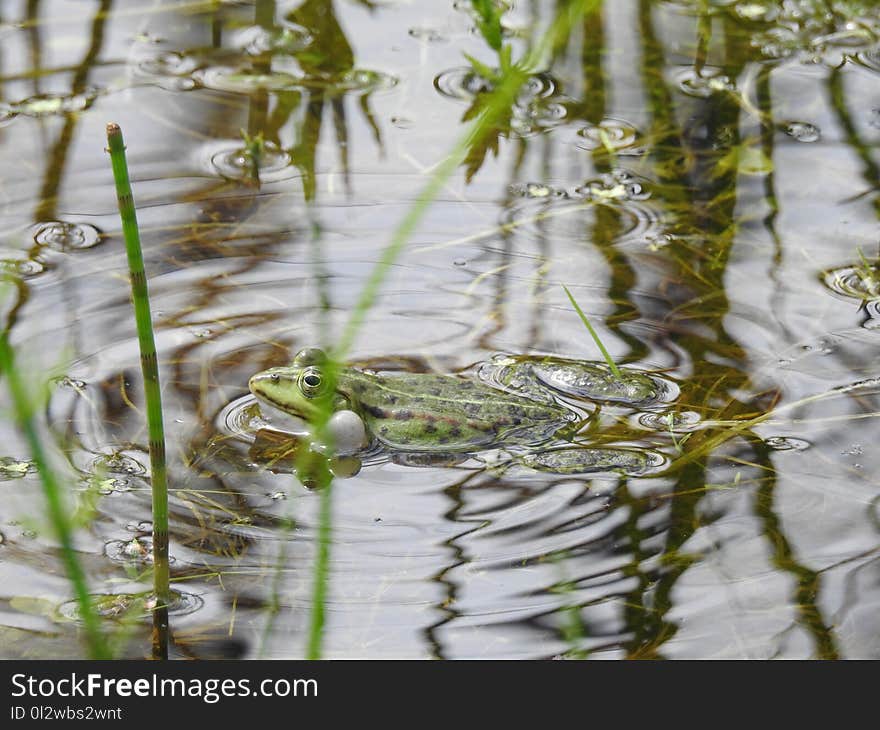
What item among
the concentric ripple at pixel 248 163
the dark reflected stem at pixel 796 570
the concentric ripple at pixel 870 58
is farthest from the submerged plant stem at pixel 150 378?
the concentric ripple at pixel 870 58

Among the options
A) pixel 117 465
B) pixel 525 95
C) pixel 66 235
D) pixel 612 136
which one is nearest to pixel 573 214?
A: pixel 612 136

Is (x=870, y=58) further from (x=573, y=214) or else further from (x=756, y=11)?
(x=573, y=214)

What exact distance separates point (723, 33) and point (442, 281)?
110 inches

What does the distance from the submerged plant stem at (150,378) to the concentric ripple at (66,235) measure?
215 centimetres

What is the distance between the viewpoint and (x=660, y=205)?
5.20 metres

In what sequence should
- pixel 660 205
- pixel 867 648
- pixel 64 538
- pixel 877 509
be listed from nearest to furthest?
1. pixel 64 538
2. pixel 867 648
3. pixel 877 509
4. pixel 660 205

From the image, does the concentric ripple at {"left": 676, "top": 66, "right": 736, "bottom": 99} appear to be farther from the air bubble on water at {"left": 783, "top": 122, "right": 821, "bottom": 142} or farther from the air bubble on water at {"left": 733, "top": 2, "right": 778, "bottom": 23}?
the air bubble on water at {"left": 733, "top": 2, "right": 778, "bottom": 23}

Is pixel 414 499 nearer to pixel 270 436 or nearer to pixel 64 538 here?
pixel 270 436

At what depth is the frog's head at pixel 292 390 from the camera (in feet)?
12.6

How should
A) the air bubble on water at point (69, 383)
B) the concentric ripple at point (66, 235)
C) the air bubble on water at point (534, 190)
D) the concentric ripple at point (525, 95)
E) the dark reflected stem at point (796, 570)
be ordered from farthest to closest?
the concentric ripple at point (525, 95) → the air bubble on water at point (534, 190) → the concentric ripple at point (66, 235) → the air bubble on water at point (69, 383) → the dark reflected stem at point (796, 570)

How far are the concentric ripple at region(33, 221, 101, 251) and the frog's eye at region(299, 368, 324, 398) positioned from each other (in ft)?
4.70

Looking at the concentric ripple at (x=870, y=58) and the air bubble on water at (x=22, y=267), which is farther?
the concentric ripple at (x=870, y=58)

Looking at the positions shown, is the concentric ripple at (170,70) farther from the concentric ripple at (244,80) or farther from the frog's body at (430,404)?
the frog's body at (430,404)
